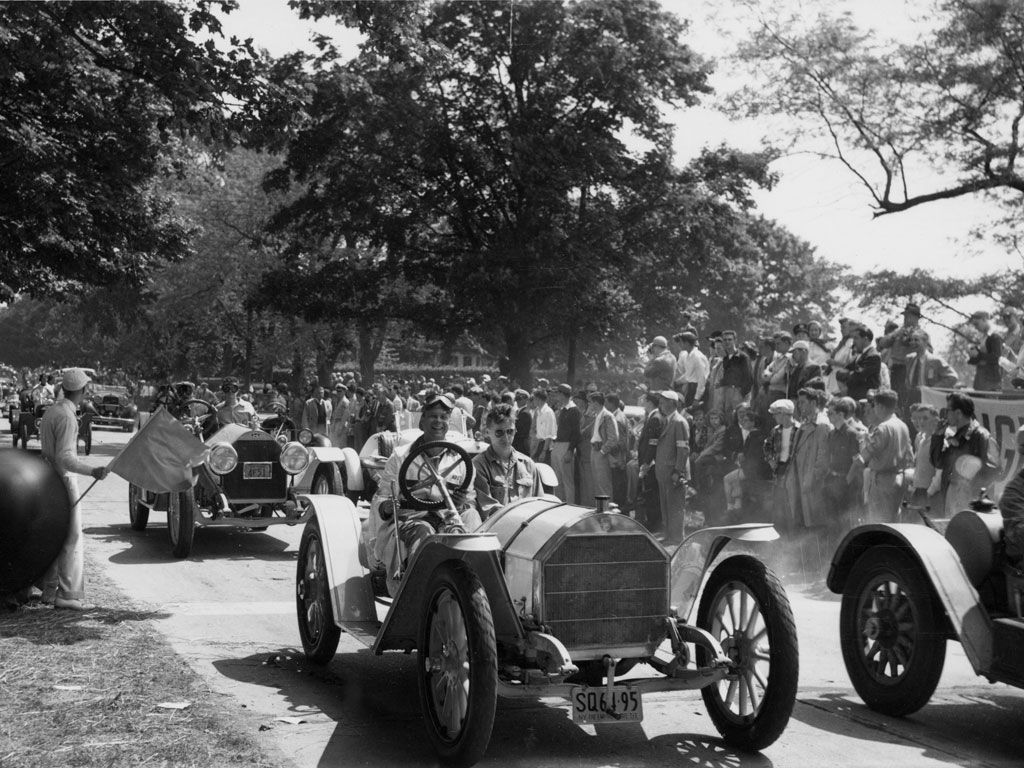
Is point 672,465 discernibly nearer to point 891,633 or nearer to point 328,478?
point 328,478

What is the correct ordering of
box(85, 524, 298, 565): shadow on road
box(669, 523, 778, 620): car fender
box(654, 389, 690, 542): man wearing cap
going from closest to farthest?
box(669, 523, 778, 620): car fender
box(85, 524, 298, 565): shadow on road
box(654, 389, 690, 542): man wearing cap

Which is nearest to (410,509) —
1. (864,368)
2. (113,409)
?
(864,368)

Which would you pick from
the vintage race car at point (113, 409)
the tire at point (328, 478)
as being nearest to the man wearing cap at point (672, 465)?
the tire at point (328, 478)

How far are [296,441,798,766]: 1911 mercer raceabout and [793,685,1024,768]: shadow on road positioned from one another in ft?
2.67

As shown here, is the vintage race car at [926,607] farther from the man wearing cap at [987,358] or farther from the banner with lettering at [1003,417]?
the man wearing cap at [987,358]

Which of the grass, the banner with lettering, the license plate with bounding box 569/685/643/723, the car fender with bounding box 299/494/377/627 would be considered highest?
the banner with lettering

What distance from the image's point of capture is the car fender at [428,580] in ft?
17.4

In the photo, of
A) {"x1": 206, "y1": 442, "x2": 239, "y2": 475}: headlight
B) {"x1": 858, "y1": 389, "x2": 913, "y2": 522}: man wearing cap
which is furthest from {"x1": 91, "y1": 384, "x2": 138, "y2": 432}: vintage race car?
{"x1": 858, "y1": 389, "x2": 913, "y2": 522}: man wearing cap

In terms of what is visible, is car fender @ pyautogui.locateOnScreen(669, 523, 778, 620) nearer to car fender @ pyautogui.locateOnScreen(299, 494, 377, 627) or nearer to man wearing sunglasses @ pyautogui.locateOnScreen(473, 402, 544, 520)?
man wearing sunglasses @ pyautogui.locateOnScreen(473, 402, 544, 520)

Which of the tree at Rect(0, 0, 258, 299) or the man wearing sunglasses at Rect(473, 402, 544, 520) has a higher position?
the tree at Rect(0, 0, 258, 299)

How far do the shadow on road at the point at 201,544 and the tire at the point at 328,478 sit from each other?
2.61 feet

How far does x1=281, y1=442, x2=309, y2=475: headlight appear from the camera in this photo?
12.2 metres

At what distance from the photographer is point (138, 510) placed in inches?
514

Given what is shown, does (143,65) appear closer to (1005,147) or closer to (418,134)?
(1005,147)
